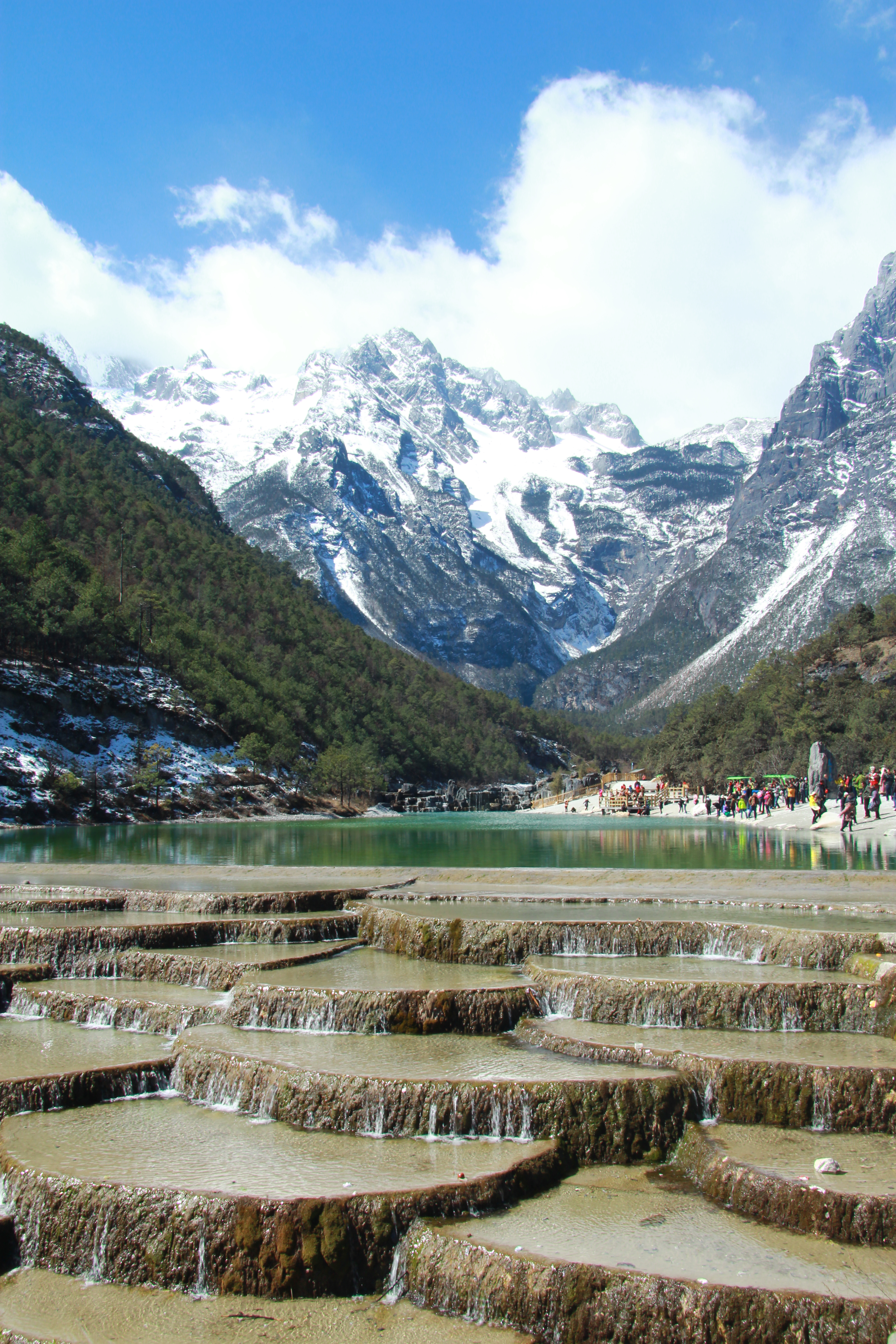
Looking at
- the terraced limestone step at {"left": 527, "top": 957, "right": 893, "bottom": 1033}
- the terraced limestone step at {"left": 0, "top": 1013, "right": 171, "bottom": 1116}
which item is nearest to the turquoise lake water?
the terraced limestone step at {"left": 527, "top": 957, "right": 893, "bottom": 1033}

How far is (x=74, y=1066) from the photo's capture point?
510 inches

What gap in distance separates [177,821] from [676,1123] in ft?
262

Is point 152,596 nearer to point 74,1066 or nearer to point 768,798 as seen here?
point 768,798

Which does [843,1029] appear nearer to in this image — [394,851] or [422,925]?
[422,925]

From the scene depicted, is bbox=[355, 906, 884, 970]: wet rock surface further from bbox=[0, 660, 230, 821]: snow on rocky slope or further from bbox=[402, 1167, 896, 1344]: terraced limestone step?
bbox=[0, 660, 230, 821]: snow on rocky slope

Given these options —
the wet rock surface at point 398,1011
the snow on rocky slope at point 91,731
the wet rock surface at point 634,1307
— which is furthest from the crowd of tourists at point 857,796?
the snow on rocky slope at point 91,731

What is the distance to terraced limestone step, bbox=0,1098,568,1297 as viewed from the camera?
8.83m

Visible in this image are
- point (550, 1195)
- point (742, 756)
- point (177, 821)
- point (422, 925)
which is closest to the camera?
point (550, 1195)

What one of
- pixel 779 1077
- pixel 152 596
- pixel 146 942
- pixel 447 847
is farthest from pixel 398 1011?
pixel 152 596

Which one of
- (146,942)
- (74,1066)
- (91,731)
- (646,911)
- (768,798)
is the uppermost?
(91,731)

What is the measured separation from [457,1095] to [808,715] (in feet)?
377

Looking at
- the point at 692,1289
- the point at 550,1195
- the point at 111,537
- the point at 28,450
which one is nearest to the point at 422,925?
the point at 550,1195

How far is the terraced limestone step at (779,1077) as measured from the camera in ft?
35.9

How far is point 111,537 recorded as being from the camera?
136 m
